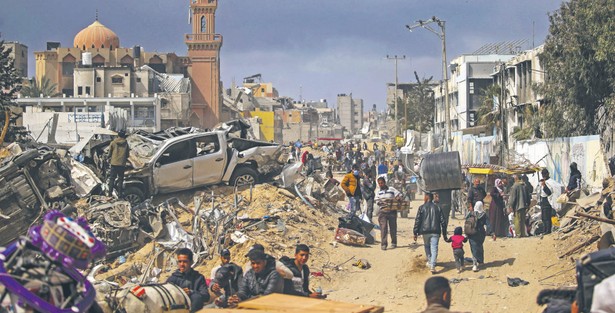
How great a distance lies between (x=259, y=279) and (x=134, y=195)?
11147mm

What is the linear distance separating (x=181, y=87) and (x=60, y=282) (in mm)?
75690

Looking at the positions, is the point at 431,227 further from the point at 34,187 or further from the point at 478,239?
the point at 34,187

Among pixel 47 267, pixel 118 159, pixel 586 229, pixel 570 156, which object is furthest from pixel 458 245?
pixel 570 156

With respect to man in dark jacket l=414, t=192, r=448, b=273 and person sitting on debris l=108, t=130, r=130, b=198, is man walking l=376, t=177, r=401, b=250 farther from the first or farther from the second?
person sitting on debris l=108, t=130, r=130, b=198

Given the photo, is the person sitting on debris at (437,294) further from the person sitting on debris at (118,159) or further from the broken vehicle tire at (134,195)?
the broken vehicle tire at (134,195)

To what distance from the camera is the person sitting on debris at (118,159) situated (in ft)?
61.0

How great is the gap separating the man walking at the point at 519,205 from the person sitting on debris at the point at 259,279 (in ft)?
34.9

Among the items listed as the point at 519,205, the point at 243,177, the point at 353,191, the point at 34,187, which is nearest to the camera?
the point at 34,187

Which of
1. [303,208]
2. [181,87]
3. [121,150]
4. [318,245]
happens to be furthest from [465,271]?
[181,87]

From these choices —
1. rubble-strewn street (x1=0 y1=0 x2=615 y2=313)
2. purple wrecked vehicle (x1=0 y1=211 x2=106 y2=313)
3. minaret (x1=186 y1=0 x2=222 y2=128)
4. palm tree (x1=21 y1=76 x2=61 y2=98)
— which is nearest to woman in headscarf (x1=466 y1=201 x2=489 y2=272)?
rubble-strewn street (x1=0 y1=0 x2=615 y2=313)

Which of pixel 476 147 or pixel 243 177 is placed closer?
pixel 243 177

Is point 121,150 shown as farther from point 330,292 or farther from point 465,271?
point 465,271

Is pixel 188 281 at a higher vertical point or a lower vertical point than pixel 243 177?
lower

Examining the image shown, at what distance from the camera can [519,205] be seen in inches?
719
